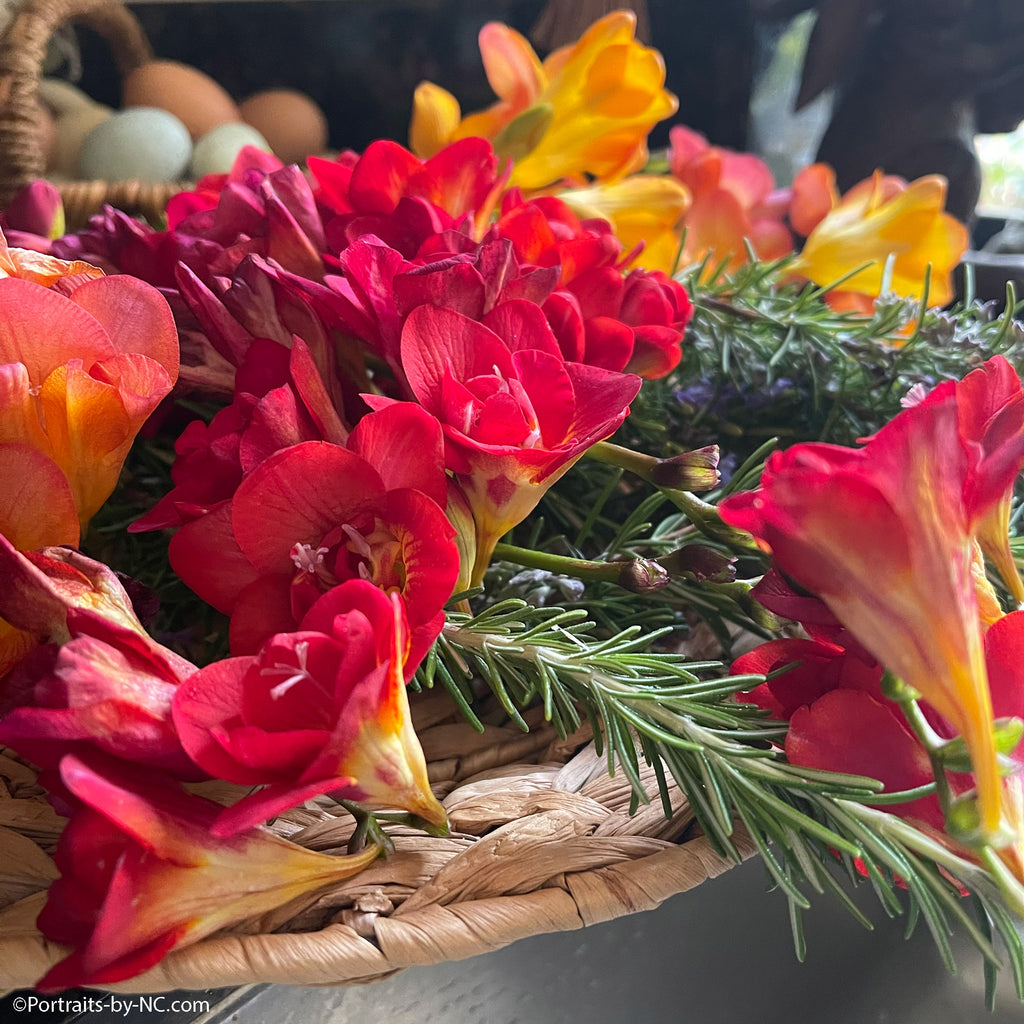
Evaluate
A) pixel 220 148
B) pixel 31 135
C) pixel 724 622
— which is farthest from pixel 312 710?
pixel 220 148

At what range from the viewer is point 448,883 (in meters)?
0.24

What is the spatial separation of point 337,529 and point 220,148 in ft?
2.51

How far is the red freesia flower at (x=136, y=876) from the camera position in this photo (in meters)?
0.18

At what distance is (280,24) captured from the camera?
3.22 ft

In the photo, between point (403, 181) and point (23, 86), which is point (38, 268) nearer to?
point (403, 181)

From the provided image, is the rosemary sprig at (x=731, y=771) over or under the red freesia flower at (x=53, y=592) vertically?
under

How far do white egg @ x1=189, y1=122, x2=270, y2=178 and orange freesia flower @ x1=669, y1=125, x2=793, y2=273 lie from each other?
→ 1.37 feet

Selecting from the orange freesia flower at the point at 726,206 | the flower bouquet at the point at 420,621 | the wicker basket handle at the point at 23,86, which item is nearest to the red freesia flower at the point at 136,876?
the flower bouquet at the point at 420,621

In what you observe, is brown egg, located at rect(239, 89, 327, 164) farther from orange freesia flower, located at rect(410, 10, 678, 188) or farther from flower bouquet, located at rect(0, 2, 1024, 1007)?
flower bouquet, located at rect(0, 2, 1024, 1007)

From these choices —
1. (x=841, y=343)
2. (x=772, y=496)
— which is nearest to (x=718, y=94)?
(x=841, y=343)

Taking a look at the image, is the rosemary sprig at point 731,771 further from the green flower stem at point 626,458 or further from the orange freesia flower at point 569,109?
the orange freesia flower at point 569,109

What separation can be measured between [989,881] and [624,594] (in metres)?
0.17

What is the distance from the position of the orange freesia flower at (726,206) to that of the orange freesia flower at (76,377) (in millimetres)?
447

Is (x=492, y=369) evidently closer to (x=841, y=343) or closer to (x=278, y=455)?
(x=278, y=455)
